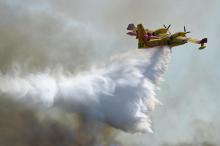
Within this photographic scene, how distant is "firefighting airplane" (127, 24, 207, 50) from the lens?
274ft

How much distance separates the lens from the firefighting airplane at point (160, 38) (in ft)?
274

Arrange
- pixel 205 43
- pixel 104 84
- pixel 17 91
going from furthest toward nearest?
pixel 205 43
pixel 104 84
pixel 17 91

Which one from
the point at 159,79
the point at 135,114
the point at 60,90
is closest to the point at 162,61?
the point at 159,79

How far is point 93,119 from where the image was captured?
78.5m

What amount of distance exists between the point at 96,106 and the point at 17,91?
38.9ft

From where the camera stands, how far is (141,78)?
7912 centimetres

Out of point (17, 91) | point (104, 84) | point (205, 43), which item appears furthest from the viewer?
point (205, 43)

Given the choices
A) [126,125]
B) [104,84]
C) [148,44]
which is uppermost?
[148,44]

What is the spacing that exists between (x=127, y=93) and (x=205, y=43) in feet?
55.2

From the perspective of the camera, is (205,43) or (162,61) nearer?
(162,61)

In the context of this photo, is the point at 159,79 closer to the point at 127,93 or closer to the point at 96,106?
the point at 127,93

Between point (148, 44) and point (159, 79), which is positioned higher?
point (148, 44)

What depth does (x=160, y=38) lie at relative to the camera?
84250mm

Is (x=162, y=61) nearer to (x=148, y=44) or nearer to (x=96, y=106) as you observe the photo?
(x=148, y=44)
